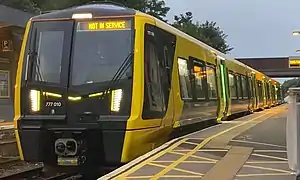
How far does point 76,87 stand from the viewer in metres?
9.20

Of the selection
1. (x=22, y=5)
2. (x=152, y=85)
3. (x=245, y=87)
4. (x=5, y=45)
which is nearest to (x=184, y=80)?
(x=152, y=85)

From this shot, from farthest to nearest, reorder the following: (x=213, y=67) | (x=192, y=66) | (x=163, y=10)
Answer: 1. (x=163, y=10)
2. (x=213, y=67)
3. (x=192, y=66)

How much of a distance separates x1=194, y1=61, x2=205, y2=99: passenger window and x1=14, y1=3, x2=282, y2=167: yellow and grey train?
320 centimetres

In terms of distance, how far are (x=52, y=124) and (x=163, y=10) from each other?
50.2 m

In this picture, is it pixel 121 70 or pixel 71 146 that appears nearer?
pixel 71 146

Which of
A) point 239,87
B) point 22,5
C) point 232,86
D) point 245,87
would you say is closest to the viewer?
point 232,86

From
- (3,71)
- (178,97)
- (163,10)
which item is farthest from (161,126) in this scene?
(163,10)

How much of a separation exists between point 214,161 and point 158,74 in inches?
95.8

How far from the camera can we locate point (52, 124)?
9.16 meters

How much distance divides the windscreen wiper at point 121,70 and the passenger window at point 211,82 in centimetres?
628

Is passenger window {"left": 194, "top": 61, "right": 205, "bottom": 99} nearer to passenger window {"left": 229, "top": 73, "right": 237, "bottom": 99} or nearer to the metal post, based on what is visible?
passenger window {"left": 229, "top": 73, "right": 237, "bottom": 99}

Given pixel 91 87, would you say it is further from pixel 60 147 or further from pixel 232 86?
pixel 232 86

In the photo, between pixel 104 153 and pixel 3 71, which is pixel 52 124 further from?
pixel 3 71

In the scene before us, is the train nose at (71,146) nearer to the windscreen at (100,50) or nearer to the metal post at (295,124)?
the windscreen at (100,50)
